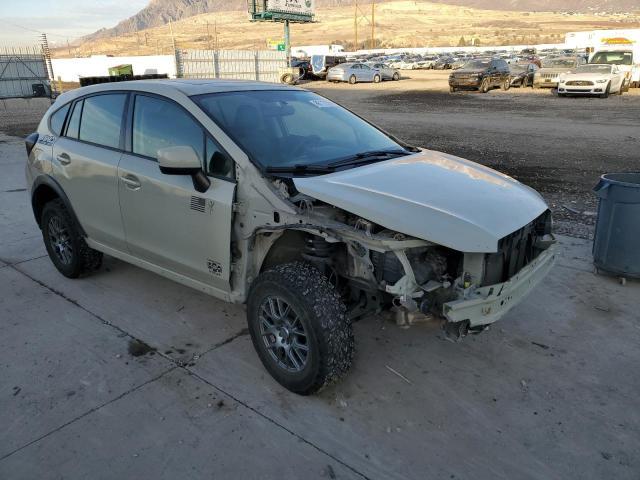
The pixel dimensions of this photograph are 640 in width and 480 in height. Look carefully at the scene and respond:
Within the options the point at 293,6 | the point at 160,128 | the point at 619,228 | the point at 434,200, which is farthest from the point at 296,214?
the point at 293,6

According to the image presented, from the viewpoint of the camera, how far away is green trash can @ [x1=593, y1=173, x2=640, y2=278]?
14.9ft

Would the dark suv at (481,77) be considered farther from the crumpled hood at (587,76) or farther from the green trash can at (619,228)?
the green trash can at (619,228)

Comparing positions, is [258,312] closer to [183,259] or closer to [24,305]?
[183,259]

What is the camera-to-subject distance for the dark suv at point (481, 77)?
26.8 m

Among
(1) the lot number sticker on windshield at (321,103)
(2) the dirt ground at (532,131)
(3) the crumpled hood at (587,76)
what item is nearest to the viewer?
(1) the lot number sticker on windshield at (321,103)

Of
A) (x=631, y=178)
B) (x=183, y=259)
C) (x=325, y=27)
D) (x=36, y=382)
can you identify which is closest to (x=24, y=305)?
(x=36, y=382)

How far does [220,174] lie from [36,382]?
1766 millimetres

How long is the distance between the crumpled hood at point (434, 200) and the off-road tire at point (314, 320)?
0.47 m

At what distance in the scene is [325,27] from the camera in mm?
158250

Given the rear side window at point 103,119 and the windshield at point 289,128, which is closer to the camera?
the windshield at point 289,128

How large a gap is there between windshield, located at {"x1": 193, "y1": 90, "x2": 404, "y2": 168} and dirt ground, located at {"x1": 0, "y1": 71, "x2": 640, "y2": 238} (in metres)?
3.39

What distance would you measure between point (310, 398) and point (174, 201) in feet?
5.20

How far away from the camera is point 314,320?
292 centimetres

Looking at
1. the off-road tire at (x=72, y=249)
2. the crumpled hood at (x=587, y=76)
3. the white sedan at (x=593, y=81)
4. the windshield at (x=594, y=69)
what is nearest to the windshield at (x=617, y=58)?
the white sedan at (x=593, y=81)
